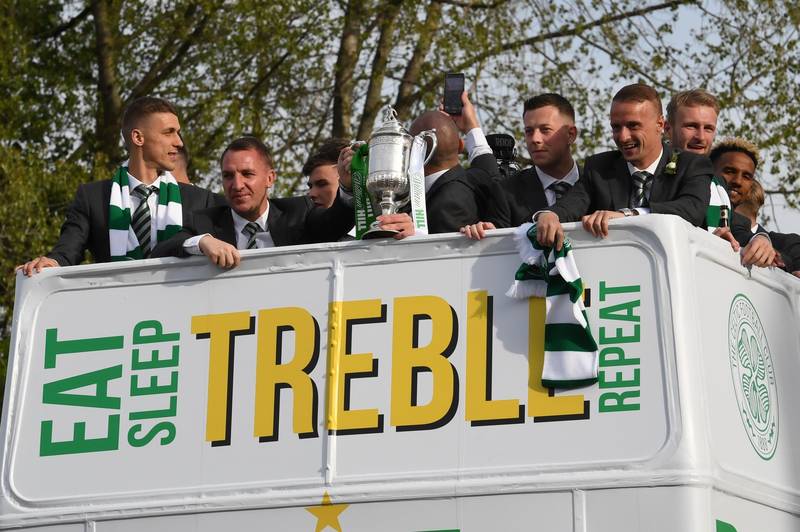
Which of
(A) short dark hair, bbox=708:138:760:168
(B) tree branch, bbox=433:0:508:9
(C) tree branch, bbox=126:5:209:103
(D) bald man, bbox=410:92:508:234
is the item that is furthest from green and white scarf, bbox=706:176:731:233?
(B) tree branch, bbox=433:0:508:9

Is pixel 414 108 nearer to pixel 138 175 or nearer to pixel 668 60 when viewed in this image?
pixel 668 60

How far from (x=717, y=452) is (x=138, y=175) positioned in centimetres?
330

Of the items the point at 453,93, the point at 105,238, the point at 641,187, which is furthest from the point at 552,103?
the point at 105,238

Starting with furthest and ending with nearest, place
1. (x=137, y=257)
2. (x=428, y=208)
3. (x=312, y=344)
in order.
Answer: (x=137, y=257) < (x=428, y=208) < (x=312, y=344)

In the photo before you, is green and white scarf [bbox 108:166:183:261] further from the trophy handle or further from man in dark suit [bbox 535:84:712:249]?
man in dark suit [bbox 535:84:712:249]

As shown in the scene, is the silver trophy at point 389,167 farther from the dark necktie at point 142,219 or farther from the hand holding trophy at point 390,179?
the dark necktie at point 142,219

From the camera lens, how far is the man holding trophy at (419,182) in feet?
22.1

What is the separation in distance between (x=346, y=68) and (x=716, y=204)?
35.4 ft

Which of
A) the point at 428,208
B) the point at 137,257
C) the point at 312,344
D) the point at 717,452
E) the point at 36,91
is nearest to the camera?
the point at 717,452

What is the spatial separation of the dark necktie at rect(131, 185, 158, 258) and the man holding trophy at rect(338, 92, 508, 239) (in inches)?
42.0

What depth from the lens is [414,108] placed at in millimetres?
17781

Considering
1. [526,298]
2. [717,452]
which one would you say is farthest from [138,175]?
[717,452]

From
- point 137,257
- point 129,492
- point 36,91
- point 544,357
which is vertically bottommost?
point 129,492

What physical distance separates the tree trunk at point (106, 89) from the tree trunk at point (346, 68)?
7.73 ft
